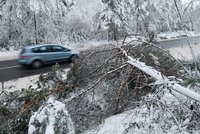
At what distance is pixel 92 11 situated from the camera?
3369cm

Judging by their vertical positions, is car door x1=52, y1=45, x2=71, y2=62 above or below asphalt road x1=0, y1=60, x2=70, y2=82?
above

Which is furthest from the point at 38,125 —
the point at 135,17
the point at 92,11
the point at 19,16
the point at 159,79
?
the point at 135,17

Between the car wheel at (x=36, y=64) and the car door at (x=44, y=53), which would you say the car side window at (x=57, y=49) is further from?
the car wheel at (x=36, y=64)

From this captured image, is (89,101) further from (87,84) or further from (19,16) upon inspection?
(19,16)

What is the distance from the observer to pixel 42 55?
52.0 feet

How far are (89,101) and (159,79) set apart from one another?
11.0ft

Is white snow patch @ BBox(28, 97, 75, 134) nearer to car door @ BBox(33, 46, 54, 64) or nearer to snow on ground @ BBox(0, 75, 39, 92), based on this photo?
snow on ground @ BBox(0, 75, 39, 92)

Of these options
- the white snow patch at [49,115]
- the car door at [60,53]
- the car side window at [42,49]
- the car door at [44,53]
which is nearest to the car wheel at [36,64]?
the car door at [44,53]

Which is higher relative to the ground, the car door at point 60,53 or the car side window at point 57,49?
the car side window at point 57,49

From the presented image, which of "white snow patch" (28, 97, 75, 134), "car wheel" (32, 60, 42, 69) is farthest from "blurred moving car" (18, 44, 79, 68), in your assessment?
"white snow patch" (28, 97, 75, 134)

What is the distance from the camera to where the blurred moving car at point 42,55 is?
1538 centimetres

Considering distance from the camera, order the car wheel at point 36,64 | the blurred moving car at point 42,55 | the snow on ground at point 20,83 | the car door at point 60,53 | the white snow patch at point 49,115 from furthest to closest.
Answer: the car door at point 60,53, the car wheel at point 36,64, the blurred moving car at point 42,55, the snow on ground at point 20,83, the white snow patch at point 49,115

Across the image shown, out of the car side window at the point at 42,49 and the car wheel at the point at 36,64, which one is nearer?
the car wheel at the point at 36,64

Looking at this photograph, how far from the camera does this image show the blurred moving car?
50.4ft
